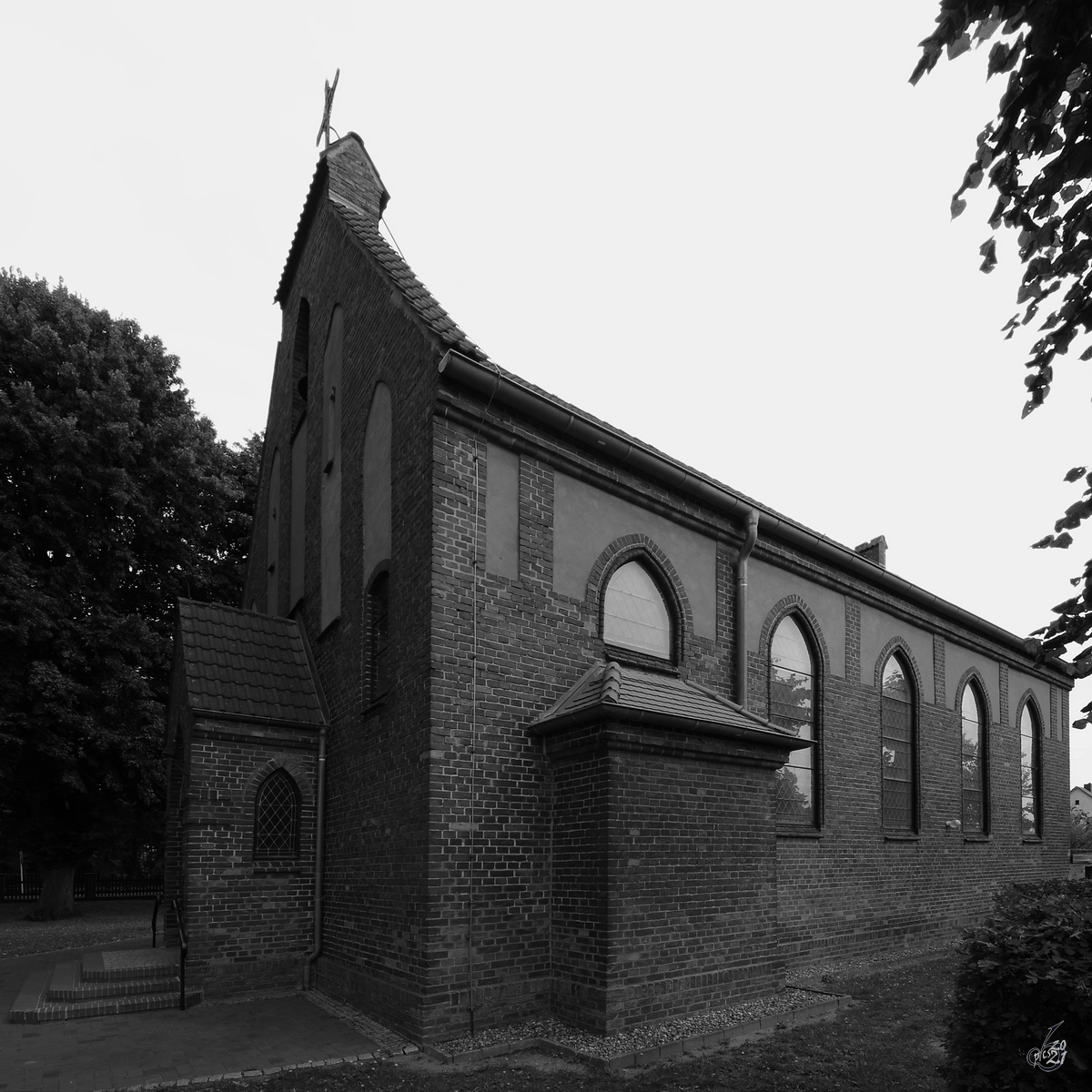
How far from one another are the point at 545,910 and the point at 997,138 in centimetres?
709

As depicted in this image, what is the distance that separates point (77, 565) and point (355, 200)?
1117 centimetres

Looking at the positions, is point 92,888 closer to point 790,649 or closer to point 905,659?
point 790,649

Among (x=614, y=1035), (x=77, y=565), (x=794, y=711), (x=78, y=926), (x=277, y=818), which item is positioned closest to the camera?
(x=614, y=1035)

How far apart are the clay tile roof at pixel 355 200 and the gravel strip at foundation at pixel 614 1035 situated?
23.6ft

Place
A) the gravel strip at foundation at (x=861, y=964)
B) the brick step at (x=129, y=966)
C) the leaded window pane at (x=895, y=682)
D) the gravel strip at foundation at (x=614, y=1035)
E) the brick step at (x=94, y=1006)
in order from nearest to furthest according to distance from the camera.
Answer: the gravel strip at foundation at (x=614, y=1035)
the brick step at (x=94, y=1006)
the brick step at (x=129, y=966)
the gravel strip at foundation at (x=861, y=964)
the leaded window pane at (x=895, y=682)

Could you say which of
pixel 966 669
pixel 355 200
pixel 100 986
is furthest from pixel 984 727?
pixel 100 986

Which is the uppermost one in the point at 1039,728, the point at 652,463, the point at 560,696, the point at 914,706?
the point at 652,463

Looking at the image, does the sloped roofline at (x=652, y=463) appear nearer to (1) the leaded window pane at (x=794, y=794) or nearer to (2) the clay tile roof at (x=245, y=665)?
(1) the leaded window pane at (x=794, y=794)

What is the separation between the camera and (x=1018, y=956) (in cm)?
534

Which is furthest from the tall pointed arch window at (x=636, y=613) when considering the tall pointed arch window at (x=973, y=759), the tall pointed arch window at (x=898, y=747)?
the tall pointed arch window at (x=973, y=759)

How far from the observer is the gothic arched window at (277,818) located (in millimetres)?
10621

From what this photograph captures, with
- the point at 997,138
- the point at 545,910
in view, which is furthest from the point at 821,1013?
the point at 997,138

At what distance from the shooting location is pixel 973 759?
17.0 meters

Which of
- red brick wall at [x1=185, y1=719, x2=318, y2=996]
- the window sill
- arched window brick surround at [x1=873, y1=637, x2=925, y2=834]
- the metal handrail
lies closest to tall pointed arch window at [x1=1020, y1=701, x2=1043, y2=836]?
arched window brick surround at [x1=873, y1=637, x2=925, y2=834]
